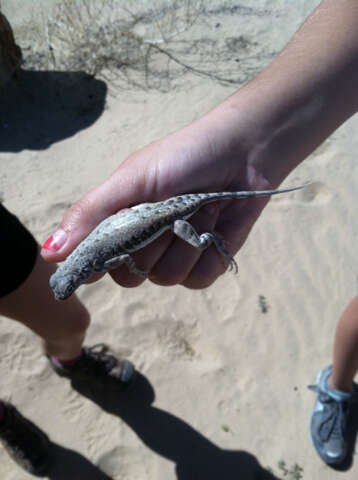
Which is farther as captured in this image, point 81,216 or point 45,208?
point 45,208

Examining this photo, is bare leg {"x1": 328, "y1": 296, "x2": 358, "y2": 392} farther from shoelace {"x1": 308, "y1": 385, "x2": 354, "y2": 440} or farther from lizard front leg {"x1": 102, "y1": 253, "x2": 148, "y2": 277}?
lizard front leg {"x1": 102, "y1": 253, "x2": 148, "y2": 277}

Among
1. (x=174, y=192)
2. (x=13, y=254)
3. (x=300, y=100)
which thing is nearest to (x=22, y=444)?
(x=13, y=254)

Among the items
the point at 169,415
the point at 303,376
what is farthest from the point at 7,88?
the point at 303,376

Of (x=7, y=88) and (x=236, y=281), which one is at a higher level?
(x=7, y=88)

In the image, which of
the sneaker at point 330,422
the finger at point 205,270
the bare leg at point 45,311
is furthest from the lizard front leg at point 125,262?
the sneaker at point 330,422

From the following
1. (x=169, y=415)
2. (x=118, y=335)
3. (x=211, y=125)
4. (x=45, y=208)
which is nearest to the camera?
(x=211, y=125)

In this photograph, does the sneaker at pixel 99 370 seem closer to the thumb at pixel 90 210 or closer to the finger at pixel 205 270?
the finger at pixel 205 270

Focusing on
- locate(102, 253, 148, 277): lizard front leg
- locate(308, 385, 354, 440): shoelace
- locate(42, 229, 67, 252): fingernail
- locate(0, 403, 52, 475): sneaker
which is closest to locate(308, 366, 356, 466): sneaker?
locate(308, 385, 354, 440): shoelace

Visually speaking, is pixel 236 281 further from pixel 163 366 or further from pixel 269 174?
pixel 269 174
